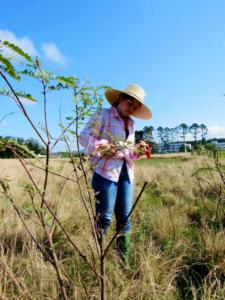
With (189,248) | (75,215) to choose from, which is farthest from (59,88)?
(75,215)

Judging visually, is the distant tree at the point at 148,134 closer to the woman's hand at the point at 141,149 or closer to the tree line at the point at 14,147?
the woman's hand at the point at 141,149

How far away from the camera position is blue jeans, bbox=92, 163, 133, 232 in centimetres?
321

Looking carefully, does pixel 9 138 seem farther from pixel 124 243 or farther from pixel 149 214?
pixel 149 214

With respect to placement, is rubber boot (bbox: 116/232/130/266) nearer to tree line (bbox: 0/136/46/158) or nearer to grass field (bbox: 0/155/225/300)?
grass field (bbox: 0/155/225/300)

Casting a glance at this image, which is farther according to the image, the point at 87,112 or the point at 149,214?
the point at 149,214

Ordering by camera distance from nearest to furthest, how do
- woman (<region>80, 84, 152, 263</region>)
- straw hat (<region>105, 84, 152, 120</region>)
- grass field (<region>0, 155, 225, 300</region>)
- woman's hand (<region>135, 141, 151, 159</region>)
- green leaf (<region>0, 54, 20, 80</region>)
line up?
green leaf (<region>0, 54, 20, 80</region>), woman's hand (<region>135, 141, 151, 159</region>), grass field (<region>0, 155, 225, 300</region>), woman (<region>80, 84, 152, 263</region>), straw hat (<region>105, 84, 152, 120</region>)

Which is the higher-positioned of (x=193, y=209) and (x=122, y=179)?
(x=122, y=179)

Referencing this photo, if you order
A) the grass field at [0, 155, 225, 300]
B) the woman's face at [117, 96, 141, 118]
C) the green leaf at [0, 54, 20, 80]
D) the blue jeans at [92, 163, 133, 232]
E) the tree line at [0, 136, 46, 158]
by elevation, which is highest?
the woman's face at [117, 96, 141, 118]

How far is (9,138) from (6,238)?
8.43 feet

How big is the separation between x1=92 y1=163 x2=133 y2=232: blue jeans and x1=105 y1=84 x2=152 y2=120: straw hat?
1.90ft

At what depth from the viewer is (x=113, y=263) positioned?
3.20m

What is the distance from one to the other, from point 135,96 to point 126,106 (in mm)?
127

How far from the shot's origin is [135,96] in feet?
10.8

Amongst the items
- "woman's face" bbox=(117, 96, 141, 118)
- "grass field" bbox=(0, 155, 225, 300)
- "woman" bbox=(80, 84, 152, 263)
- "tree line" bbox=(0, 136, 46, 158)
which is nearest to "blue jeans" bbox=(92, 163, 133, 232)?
"woman" bbox=(80, 84, 152, 263)
